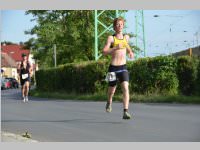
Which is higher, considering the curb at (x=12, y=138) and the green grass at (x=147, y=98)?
the green grass at (x=147, y=98)

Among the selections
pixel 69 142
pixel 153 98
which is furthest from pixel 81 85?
pixel 69 142

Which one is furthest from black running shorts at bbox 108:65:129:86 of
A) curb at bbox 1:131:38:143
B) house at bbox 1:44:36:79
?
house at bbox 1:44:36:79

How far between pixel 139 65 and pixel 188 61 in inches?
91.7

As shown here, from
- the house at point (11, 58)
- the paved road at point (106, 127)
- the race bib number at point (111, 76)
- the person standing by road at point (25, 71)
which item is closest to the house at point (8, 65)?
the house at point (11, 58)

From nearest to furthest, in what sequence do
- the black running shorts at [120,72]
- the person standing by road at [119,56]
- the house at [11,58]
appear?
the person standing by road at [119,56] → the black running shorts at [120,72] → the house at [11,58]

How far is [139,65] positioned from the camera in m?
20.8

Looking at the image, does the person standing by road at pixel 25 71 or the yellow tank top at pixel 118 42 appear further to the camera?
the person standing by road at pixel 25 71

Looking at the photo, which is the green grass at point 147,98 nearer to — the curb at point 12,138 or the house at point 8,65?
the curb at point 12,138

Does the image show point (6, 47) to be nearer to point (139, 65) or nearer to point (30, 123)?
point (139, 65)

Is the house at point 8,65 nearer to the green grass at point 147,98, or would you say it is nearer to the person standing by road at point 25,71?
the green grass at point 147,98

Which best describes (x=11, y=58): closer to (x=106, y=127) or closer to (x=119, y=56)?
(x=119, y=56)

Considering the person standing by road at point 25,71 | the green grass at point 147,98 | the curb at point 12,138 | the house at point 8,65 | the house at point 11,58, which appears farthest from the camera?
the house at point 11,58

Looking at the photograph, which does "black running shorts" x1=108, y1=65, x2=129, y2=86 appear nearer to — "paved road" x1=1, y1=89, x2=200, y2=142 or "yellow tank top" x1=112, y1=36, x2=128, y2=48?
"yellow tank top" x1=112, y1=36, x2=128, y2=48

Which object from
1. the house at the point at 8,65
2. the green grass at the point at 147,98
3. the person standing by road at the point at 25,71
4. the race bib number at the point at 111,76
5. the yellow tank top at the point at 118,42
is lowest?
the green grass at the point at 147,98
